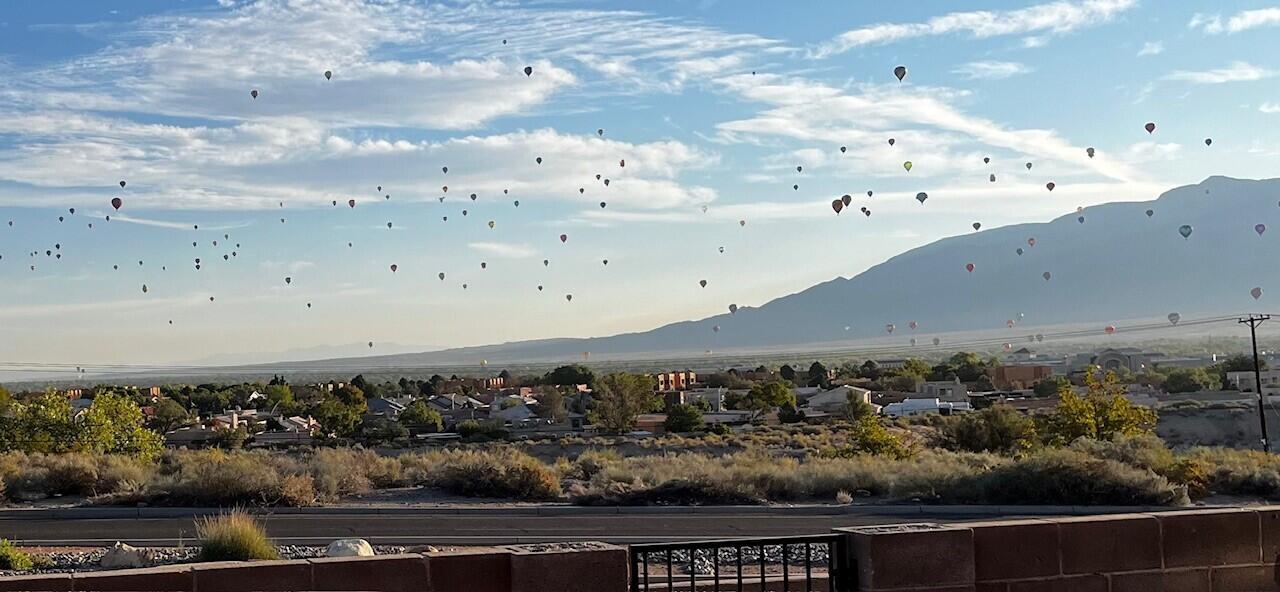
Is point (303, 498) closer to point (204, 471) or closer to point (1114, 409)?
point (204, 471)

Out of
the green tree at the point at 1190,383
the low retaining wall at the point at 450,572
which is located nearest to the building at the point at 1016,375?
the green tree at the point at 1190,383

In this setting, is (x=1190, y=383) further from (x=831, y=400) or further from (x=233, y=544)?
(x=233, y=544)

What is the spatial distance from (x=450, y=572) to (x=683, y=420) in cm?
6092

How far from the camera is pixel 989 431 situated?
4941cm

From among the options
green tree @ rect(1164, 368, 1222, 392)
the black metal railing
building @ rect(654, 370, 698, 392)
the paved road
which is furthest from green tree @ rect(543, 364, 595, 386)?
the black metal railing

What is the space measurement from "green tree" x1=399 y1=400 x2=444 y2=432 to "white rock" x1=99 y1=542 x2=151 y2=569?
57242mm

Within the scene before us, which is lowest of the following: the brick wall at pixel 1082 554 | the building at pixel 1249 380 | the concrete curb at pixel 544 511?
the building at pixel 1249 380

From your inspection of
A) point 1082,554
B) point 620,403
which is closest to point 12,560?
point 1082,554

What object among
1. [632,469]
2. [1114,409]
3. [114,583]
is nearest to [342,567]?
[114,583]

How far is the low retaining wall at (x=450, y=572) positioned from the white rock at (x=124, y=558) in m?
7.95

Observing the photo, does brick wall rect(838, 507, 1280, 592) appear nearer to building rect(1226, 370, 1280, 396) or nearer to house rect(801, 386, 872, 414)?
house rect(801, 386, 872, 414)

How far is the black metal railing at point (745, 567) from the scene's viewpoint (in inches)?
384

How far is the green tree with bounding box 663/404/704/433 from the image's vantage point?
6994cm

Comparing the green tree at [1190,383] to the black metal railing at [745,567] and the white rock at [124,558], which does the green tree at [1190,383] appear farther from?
the white rock at [124,558]
